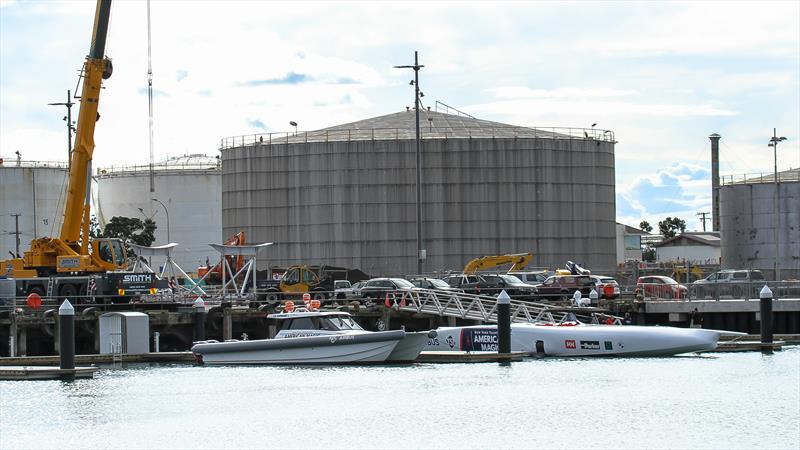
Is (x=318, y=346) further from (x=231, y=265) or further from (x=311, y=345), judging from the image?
(x=231, y=265)

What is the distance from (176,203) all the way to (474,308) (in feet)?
271

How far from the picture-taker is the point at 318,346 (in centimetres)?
5250

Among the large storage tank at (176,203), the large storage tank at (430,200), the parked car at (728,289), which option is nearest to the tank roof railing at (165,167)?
the large storage tank at (176,203)

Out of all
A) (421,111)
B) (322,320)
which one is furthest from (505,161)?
(322,320)

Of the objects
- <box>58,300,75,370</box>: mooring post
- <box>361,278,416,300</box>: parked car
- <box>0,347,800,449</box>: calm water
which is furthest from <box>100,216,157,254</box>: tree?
<box>58,300,75,370</box>: mooring post

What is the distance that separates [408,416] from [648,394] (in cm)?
906

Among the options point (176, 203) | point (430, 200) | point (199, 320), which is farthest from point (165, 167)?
point (199, 320)

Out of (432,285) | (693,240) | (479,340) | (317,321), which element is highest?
(693,240)

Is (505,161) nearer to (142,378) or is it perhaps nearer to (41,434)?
(142,378)

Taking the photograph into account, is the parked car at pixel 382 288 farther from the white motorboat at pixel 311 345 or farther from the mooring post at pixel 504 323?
the mooring post at pixel 504 323

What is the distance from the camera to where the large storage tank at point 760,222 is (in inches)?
4341

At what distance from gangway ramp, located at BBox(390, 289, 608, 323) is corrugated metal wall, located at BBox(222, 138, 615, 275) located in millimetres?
31517

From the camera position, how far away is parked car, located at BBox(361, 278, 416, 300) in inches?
2755

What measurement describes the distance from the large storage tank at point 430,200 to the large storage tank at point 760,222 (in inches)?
544
